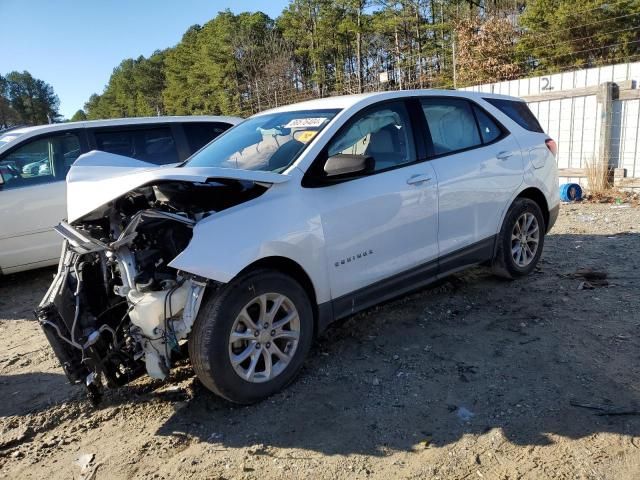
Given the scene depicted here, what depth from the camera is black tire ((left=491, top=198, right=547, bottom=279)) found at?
4.69 metres

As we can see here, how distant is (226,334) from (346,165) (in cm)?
127

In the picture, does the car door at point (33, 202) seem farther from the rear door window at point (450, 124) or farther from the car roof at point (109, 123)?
the rear door window at point (450, 124)

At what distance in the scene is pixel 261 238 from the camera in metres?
2.96

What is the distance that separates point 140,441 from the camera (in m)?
2.83

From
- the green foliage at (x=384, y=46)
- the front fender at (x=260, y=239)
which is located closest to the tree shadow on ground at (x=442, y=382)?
the front fender at (x=260, y=239)

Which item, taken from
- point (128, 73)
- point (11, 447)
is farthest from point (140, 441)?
point (128, 73)

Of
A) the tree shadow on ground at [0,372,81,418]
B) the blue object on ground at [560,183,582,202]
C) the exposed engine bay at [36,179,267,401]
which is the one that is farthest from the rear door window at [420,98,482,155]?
the blue object on ground at [560,183,582,202]

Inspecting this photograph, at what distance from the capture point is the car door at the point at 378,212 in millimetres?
3348

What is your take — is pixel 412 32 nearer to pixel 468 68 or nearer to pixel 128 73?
pixel 468 68

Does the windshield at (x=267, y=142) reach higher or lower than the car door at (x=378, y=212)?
higher

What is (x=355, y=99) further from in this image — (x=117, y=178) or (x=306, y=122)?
(x=117, y=178)

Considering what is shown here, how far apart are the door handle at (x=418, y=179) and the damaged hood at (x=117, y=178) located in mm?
1046

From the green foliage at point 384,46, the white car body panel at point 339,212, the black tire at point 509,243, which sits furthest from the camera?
the green foliage at point 384,46

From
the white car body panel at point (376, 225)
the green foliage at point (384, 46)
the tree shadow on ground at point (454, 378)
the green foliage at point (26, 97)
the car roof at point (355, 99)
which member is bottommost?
the tree shadow on ground at point (454, 378)
